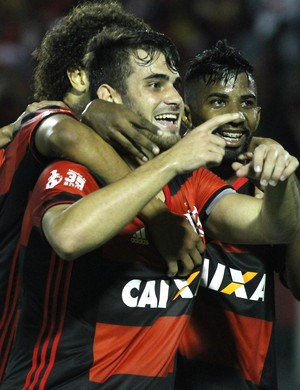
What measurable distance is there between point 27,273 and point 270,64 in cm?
422

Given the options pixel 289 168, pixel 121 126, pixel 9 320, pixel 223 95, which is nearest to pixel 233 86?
pixel 223 95

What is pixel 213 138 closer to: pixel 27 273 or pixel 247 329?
pixel 27 273

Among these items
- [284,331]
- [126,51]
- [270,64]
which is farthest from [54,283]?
[270,64]

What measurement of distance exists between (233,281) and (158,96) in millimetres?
807

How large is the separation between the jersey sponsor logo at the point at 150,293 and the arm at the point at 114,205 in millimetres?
377

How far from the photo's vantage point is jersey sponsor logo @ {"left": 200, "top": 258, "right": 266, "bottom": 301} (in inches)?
122

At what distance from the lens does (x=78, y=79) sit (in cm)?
339

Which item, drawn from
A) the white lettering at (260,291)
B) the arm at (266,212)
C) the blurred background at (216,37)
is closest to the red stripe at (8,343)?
the arm at (266,212)

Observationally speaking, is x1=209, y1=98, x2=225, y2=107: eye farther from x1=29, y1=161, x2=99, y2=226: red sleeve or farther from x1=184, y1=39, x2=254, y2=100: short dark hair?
x1=29, y1=161, x2=99, y2=226: red sleeve

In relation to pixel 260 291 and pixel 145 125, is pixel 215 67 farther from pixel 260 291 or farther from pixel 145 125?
pixel 145 125

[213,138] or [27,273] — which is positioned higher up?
[213,138]

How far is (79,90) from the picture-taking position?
3.34 metres

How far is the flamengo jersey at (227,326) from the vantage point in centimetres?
311

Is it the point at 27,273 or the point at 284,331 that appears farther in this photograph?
the point at 284,331
